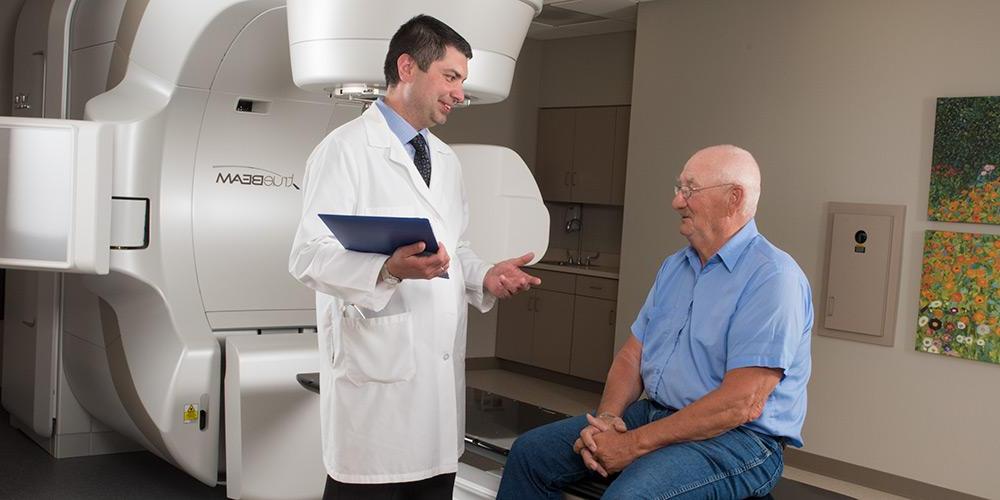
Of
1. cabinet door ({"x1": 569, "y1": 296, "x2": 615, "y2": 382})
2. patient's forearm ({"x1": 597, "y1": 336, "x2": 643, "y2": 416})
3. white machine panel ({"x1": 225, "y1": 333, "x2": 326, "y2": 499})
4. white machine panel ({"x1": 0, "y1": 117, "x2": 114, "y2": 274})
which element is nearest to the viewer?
patient's forearm ({"x1": 597, "y1": 336, "x2": 643, "y2": 416})

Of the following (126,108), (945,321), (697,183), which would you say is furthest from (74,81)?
(945,321)

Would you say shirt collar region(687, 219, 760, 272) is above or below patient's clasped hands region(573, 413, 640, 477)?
above

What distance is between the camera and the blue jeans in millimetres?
1737

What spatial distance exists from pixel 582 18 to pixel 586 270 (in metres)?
1.50

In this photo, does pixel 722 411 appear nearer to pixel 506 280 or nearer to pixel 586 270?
pixel 506 280

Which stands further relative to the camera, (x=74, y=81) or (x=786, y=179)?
(x=786, y=179)

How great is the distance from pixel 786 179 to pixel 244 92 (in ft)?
8.48

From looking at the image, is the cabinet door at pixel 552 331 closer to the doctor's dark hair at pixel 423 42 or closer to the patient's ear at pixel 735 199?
the patient's ear at pixel 735 199

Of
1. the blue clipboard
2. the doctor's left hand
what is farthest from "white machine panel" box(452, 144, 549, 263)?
the blue clipboard

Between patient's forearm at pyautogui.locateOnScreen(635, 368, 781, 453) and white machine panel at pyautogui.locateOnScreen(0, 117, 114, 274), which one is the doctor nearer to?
patient's forearm at pyautogui.locateOnScreen(635, 368, 781, 453)

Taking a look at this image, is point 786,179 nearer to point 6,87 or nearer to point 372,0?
point 372,0

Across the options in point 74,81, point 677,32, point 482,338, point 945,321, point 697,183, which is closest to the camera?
point 697,183

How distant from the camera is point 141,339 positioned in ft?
9.89

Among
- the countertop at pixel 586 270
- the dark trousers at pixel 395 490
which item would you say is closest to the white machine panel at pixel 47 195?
the dark trousers at pixel 395 490
